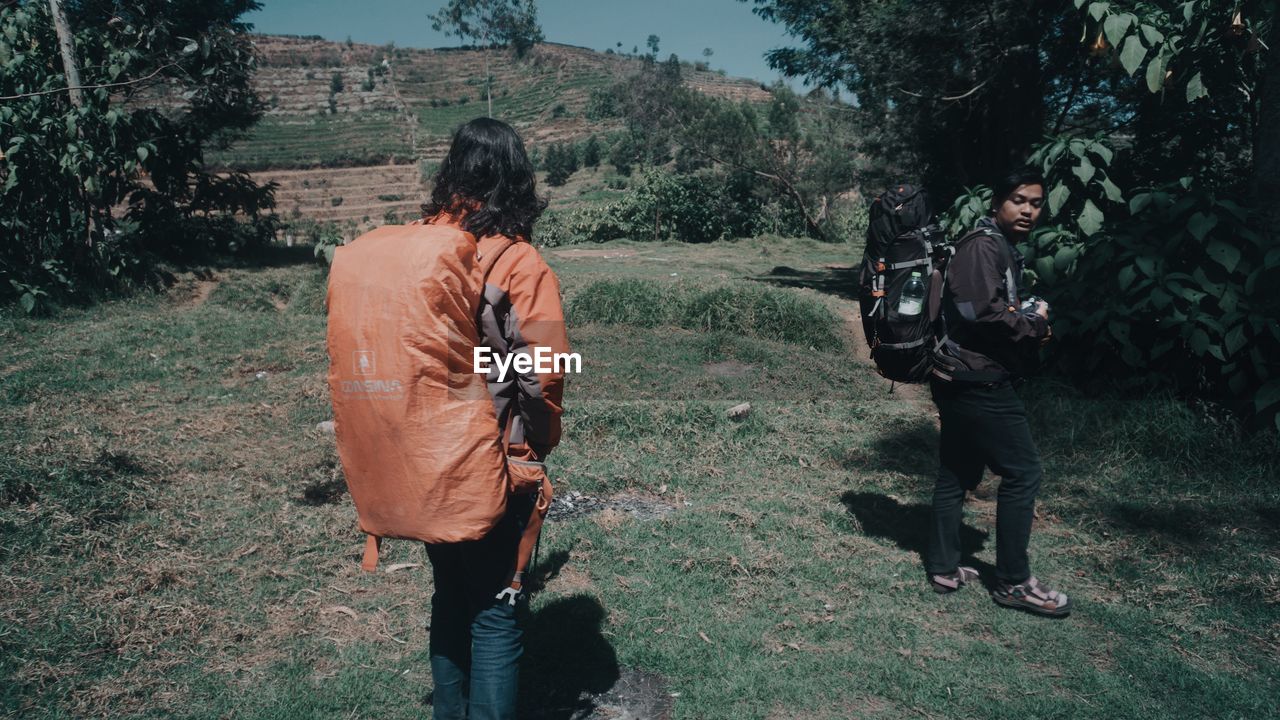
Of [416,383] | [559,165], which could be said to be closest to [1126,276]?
[416,383]

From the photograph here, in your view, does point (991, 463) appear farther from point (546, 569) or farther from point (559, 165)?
point (559, 165)

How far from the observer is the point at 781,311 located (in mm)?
8555

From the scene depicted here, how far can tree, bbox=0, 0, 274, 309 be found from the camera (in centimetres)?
989

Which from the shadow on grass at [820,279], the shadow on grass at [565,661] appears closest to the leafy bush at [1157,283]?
the shadow on grass at [565,661]

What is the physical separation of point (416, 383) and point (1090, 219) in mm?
5588

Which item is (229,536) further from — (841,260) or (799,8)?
(841,260)

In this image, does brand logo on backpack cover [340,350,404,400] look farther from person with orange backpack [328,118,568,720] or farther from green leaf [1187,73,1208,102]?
→ green leaf [1187,73,1208,102]

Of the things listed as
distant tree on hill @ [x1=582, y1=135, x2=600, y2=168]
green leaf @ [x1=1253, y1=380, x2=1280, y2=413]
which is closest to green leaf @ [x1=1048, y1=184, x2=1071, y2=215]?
green leaf @ [x1=1253, y1=380, x2=1280, y2=413]

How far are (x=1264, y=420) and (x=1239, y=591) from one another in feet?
5.99

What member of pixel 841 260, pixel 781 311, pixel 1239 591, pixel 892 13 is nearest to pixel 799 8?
pixel 892 13

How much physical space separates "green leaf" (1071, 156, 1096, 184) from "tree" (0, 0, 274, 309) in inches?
375

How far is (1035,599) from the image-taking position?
3328 mm

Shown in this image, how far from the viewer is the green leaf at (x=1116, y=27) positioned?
215 inches

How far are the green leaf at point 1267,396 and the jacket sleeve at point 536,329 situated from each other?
470 cm
